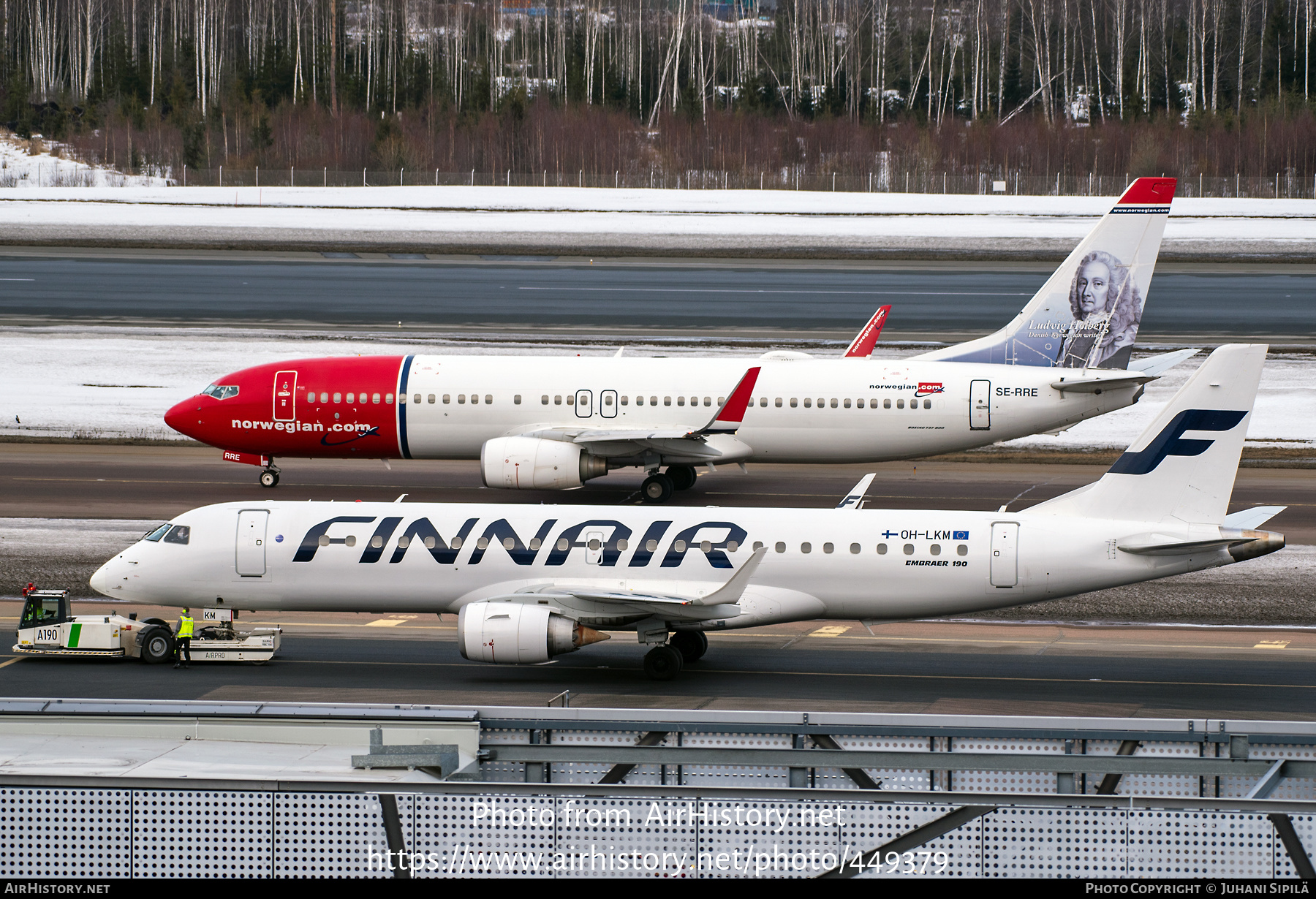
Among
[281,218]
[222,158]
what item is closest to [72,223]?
[281,218]

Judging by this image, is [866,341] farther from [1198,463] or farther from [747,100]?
[747,100]

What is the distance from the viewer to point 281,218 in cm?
12050

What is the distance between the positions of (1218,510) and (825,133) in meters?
125

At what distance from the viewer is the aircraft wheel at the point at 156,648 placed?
32250 mm

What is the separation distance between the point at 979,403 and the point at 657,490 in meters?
11.2

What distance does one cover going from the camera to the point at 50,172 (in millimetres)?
147375

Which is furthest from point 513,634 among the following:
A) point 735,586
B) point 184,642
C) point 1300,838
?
point 1300,838

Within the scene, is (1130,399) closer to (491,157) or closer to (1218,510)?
(1218,510)

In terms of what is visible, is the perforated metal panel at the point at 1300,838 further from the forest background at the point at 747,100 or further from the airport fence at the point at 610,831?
the forest background at the point at 747,100

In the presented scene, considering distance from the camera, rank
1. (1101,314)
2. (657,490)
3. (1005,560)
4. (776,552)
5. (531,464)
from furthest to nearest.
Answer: (1101,314) → (657,490) → (531,464) → (776,552) → (1005,560)

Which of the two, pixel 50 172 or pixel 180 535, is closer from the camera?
pixel 180 535

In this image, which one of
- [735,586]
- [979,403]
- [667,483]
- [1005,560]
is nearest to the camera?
[735,586]

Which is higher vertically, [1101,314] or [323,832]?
[1101,314]

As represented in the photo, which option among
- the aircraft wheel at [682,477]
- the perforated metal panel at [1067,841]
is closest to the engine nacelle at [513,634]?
the perforated metal panel at [1067,841]
